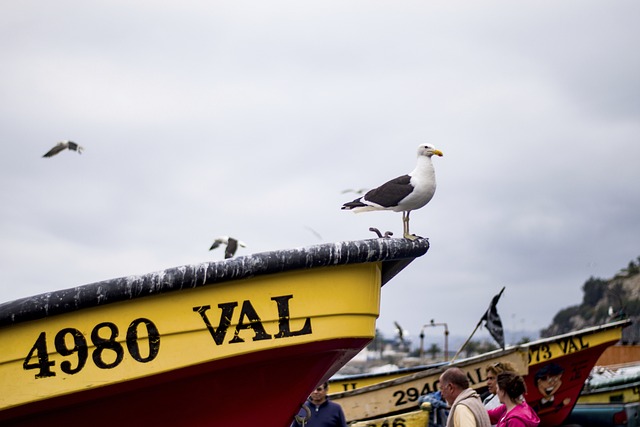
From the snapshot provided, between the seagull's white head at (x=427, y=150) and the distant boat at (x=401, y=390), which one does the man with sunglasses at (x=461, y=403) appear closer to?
the seagull's white head at (x=427, y=150)

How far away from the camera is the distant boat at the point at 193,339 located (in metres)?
5.00

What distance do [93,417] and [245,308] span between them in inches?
44.8

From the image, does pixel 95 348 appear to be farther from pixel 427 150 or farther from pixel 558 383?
pixel 558 383

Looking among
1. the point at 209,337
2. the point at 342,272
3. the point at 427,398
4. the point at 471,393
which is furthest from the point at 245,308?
the point at 427,398

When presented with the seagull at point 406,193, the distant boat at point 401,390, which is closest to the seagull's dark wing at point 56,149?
the distant boat at point 401,390

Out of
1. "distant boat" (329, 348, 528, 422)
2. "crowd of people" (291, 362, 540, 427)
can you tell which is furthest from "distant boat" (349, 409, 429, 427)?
"crowd of people" (291, 362, 540, 427)

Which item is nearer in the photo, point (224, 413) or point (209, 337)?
point (209, 337)

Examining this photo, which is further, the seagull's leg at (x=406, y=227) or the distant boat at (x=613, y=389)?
the distant boat at (x=613, y=389)

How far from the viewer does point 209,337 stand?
204 inches

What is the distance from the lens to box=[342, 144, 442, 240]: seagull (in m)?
5.95

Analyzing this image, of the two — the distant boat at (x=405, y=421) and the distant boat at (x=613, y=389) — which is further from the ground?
the distant boat at (x=613, y=389)

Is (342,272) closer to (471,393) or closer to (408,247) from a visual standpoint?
(408,247)

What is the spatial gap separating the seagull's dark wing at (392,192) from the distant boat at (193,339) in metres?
0.40

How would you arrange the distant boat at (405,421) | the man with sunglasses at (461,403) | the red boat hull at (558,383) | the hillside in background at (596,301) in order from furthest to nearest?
the hillside in background at (596,301) → the red boat hull at (558,383) → the distant boat at (405,421) → the man with sunglasses at (461,403)
